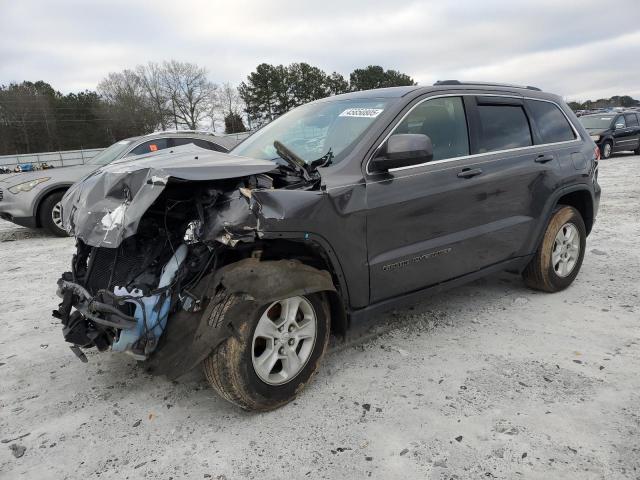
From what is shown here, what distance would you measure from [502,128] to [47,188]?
7.04 m

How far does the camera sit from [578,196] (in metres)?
4.60

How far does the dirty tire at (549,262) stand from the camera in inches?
167

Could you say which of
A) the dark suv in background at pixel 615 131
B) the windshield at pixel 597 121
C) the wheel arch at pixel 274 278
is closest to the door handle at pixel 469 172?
the wheel arch at pixel 274 278

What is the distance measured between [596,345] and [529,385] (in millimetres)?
852

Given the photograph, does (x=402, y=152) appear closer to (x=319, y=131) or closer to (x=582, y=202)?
(x=319, y=131)

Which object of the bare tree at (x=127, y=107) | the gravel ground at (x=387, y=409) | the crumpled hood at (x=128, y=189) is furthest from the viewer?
the bare tree at (x=127, y=107)

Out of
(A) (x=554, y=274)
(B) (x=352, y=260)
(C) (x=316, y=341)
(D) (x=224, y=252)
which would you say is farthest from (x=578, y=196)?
(D) (x=224, y=252)

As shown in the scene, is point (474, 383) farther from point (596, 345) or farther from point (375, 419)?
point (596, 345)

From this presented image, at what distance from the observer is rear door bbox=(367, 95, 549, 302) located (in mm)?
3092

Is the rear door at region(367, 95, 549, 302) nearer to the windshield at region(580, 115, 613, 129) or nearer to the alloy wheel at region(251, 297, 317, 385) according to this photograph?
the alloy wheel at region(251, 297, 317, 385)

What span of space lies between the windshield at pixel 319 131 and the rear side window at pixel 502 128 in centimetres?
93

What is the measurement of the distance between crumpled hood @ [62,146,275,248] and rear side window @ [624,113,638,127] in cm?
1933

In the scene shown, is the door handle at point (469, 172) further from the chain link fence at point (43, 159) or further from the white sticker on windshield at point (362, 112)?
the chain link fence at point (43, 159)

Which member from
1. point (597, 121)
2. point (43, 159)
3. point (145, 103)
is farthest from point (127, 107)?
point (597, 121)
